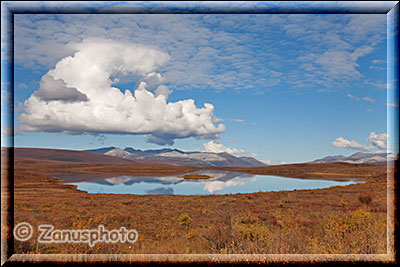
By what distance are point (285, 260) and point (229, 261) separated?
3.54 feet

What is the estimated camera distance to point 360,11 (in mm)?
5445

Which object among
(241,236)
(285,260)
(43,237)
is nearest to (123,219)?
(43,237)

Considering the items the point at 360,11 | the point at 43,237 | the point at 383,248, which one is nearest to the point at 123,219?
the point at 43,237

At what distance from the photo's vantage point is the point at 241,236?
7297 mm

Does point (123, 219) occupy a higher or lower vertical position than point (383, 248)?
lower

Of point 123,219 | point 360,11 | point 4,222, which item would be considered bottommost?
point 123,219

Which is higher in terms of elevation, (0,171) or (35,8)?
(35,8)

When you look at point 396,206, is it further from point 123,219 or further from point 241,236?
point 123,219

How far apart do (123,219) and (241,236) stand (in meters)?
7.30

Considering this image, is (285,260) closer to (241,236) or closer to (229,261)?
(229,261)

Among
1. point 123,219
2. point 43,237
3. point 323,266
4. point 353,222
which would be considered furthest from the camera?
point 123,219

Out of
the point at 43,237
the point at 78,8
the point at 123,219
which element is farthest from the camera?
the point at 123,219

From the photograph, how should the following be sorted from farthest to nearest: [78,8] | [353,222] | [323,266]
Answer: [353,222], [78,8], [323,266]

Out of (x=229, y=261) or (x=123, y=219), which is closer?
(x=229, y=261)
